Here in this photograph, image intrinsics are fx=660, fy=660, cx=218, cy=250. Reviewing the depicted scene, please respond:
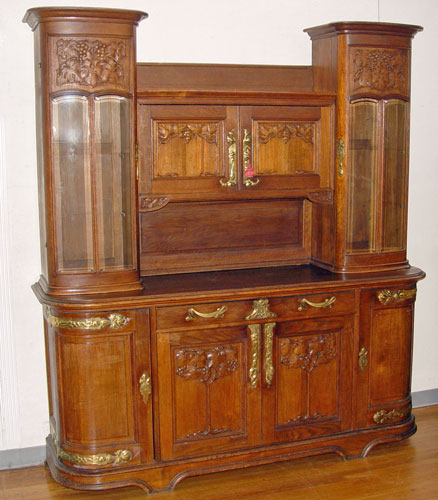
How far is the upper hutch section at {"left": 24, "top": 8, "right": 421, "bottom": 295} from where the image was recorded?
2.79m

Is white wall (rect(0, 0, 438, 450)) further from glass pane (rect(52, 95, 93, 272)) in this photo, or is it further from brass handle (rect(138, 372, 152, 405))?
brass handle (rect(138, 372, 152, 405))

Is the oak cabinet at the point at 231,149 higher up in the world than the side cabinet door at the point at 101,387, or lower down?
higher up

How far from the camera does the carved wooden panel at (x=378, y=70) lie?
10.3 ft

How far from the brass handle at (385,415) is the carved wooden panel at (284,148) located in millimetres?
1267

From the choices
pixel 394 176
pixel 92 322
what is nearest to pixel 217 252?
pixel 92 322

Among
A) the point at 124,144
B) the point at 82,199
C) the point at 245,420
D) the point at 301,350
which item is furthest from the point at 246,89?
the point at 245,420

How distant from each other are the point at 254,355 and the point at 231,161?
91 cm

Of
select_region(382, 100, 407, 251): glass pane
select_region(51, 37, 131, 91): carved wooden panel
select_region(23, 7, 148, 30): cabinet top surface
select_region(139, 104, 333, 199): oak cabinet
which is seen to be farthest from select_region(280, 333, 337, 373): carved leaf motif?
select_region(23, 7, 148, 30): cabinet top surface

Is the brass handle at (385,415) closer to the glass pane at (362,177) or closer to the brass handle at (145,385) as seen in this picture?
the glass pane at (362,177)

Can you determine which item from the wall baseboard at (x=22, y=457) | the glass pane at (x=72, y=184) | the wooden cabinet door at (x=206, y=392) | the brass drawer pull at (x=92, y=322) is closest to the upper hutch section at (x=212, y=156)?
the glass pane at (x=72, y=184)

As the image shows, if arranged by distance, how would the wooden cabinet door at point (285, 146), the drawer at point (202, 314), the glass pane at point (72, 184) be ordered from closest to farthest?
the glass pane at point (72, 184), the drawer at point (202, 314), the wooden cabinet door at point (285, 146)

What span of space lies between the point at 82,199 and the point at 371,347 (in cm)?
157

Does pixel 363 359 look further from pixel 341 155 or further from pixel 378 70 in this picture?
pixel 378 70

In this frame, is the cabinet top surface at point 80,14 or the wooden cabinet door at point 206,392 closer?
the cabinet top surface at point 80,14
